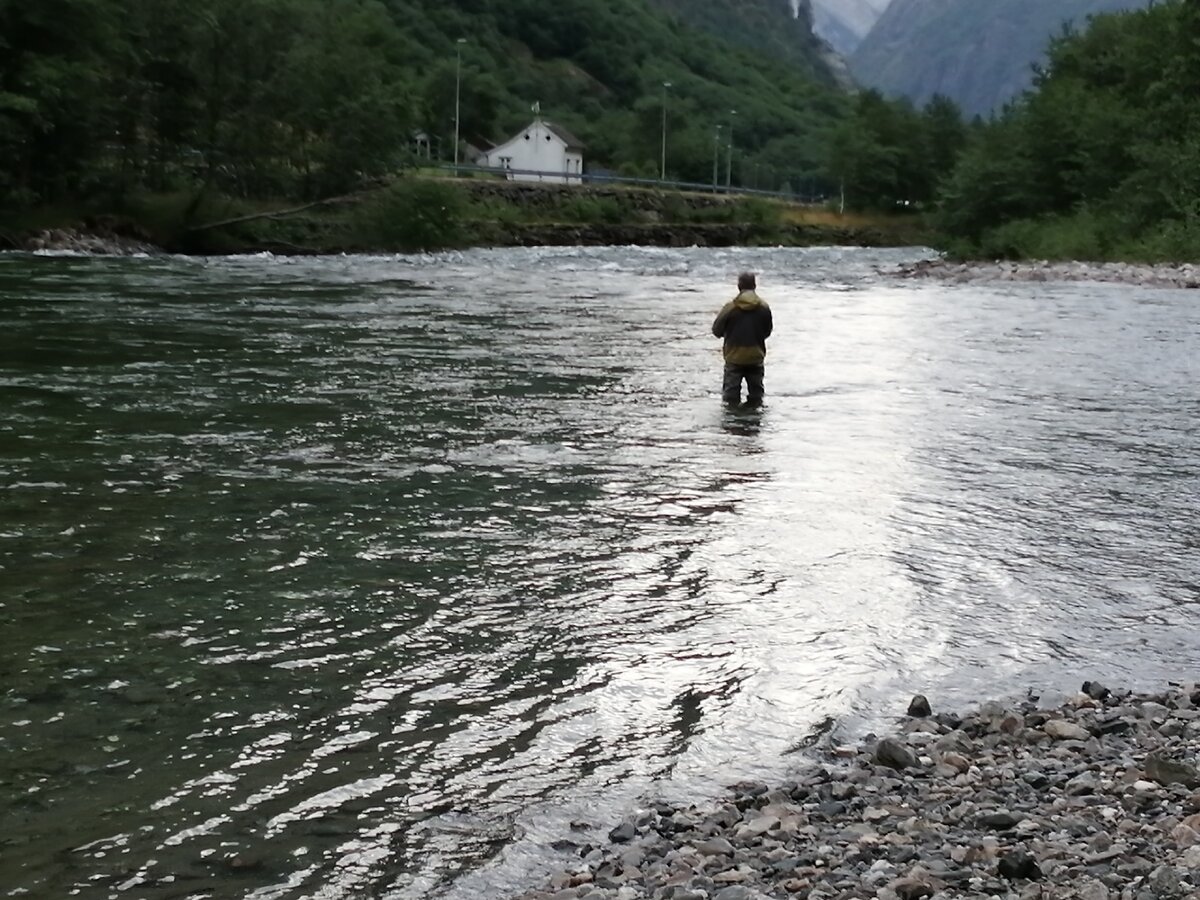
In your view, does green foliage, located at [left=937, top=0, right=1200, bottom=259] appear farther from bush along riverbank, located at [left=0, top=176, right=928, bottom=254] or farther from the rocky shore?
bush along riverbank, located at [left=0, top=176, right=928, bottom=254]

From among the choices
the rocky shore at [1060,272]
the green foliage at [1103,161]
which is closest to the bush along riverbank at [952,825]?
the rocky shore at [1060,272]

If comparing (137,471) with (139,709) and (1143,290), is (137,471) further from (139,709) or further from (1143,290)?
(1143,290)

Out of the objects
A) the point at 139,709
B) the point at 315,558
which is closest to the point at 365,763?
the point at 139,709

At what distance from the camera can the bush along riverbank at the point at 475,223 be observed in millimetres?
55906

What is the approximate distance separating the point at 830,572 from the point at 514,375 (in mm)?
11335

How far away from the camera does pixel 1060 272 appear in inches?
1948

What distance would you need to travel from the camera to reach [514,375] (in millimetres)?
20641

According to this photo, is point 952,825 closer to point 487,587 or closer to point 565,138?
point 487,587

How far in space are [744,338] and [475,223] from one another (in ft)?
202

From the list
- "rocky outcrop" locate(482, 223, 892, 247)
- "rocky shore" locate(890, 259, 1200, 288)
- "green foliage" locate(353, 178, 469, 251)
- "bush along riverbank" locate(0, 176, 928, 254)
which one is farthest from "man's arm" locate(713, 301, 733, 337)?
"rocky outcrop" locate(482, 223, 892, 247)

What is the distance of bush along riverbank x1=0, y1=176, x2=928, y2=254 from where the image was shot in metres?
55.9

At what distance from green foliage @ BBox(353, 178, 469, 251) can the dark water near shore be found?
3927 cm

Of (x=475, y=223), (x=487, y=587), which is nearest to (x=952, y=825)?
(x=487, y=587)

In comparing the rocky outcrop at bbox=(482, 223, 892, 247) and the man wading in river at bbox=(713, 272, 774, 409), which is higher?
the rocky outcrop at bbox=(482, 223, 892, 247)
